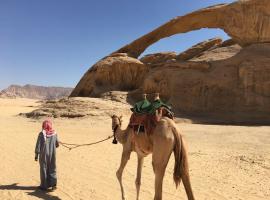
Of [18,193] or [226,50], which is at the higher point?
[226,50]

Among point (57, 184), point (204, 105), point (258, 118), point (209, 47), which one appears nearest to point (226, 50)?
point (209, 47)

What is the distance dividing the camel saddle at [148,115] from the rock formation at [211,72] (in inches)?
688

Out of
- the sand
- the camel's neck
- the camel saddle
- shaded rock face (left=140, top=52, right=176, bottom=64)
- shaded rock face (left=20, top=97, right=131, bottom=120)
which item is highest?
shaded rock face (left=140, top=52, right=176, bottom=64)

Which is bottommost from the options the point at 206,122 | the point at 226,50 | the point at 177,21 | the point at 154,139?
the point at 206,122

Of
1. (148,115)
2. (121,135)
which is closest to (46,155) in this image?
(121,135)

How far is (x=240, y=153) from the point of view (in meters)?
11.7

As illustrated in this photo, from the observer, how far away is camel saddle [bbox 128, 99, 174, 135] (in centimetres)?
569

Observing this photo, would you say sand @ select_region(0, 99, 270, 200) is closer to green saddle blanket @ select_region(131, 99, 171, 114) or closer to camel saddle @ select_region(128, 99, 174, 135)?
camel saddle @ select_region(128, 99, 174, 135)

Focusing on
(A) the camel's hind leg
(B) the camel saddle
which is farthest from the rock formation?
(A) the camel's hind leg

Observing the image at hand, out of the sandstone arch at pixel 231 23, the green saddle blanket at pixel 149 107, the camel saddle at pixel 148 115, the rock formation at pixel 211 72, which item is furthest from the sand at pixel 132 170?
the sandstone arch at pixel 231 23

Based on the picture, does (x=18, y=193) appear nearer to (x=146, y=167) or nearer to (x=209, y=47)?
(x=146, y=167)

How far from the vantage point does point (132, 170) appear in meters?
9.13

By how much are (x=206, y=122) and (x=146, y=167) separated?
1352 centimetres

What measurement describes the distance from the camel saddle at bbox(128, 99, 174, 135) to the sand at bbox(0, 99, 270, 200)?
5.74 feet
